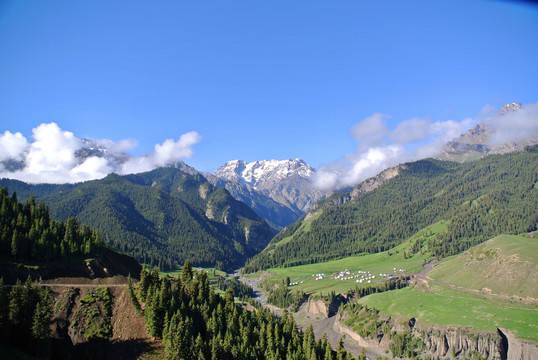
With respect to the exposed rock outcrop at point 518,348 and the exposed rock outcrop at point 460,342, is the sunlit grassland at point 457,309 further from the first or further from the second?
the exposed rock outcrop at point 460,342

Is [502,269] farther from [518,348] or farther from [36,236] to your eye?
[36,236]

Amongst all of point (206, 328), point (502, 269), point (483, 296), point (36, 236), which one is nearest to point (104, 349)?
point (206, 328)

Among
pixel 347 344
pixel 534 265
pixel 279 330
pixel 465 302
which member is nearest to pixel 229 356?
pixel 279 330

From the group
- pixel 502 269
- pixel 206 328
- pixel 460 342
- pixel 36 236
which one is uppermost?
pixel 36 236

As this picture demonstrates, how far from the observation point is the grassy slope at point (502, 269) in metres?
154

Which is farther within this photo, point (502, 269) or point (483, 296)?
point (502, 269)

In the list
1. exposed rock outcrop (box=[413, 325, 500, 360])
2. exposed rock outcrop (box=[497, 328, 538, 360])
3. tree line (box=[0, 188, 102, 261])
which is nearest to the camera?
tree line (box=[0, 188, 102, 261])

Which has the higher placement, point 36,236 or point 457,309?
point 36,236

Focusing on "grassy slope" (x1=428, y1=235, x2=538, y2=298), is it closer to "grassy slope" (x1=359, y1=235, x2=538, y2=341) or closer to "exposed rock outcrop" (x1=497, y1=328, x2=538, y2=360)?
"grassy slope" (x1=359, y1=235, x2=538, y2=341)

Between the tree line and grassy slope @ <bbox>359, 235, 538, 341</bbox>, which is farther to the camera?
grassy slope @ <bbox>359, 235, 538, 341</bbox>

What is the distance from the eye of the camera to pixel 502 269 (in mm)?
166875

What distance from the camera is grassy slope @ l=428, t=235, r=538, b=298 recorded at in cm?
15375

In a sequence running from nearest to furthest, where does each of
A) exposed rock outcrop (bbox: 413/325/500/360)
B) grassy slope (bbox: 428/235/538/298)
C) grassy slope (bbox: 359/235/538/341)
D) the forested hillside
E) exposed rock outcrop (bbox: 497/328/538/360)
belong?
the forested hillside
exposed rock outcrop (bbox: 497/328/538/360)
exposed rock outcrop (bbox: 413/325/500/360)
grassy slope (bbox: 359/235/538/341)
grassy slope (bbox: 428/235/538/298)

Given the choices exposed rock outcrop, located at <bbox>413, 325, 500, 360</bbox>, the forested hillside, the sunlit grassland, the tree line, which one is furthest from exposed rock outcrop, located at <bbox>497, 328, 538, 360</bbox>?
the tree line
